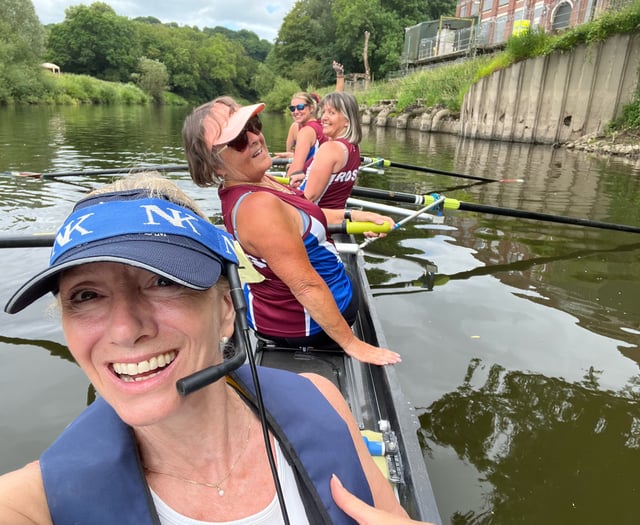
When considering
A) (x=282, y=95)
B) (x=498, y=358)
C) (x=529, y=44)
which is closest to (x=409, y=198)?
(x=498, y=358)

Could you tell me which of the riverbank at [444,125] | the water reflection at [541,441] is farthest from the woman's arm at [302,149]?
the riverbank at [444,125]

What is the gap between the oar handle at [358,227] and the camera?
403 cm

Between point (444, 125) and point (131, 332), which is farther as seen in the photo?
point (444, 125)

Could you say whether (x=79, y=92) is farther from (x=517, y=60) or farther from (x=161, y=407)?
(x=161, y=407)

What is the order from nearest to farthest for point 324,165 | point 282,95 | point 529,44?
point 324,165 < point 529,44 < point 282,95

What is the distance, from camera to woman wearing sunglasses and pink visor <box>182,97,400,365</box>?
6.91ft

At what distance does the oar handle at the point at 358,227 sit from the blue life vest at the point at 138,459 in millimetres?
2837

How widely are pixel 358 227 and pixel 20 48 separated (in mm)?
46667

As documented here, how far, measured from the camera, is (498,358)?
3609 millimetres

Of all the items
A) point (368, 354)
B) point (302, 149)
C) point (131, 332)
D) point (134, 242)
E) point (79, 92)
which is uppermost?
point (79, 92)

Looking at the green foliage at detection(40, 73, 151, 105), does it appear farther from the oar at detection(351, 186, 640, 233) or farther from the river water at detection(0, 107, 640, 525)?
the oar at detection(351, 186, 640, 233)

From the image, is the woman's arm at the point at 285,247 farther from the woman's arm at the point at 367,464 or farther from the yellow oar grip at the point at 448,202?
the yellow oar grip at the point at 448,202

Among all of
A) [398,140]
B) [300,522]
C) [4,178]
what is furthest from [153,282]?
[398,140]

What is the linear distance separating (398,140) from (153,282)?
2002 cm
